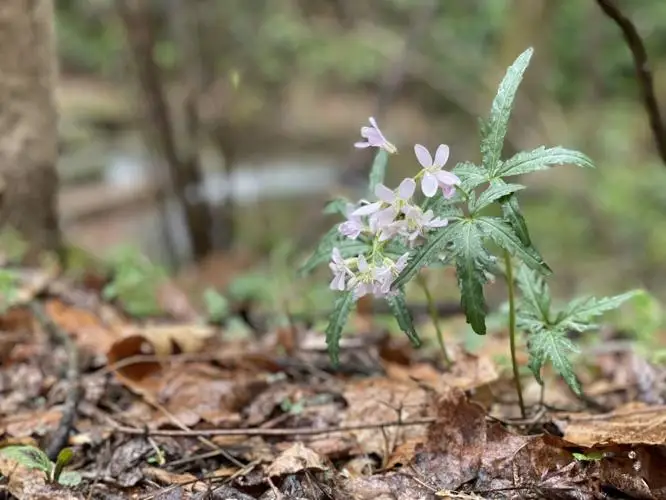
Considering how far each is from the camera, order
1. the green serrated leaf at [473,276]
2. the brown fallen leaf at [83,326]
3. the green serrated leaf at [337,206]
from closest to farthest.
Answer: the green serrated leaf at [473,276]
the green serrated leaf at [337,206]
the brown fallen leaf at [83,326]

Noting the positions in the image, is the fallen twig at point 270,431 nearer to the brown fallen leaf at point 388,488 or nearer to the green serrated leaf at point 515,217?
the brown fallen leaf at point 388,488

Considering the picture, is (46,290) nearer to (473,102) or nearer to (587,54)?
(473,102)

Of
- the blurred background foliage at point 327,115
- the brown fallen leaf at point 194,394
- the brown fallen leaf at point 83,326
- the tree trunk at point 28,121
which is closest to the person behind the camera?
the brown fallen leaf at point 194,394

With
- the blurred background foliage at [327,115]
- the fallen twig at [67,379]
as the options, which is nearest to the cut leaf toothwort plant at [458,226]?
the fallen twig at [67,379]

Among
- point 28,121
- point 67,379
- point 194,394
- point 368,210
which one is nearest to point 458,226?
point 368,210

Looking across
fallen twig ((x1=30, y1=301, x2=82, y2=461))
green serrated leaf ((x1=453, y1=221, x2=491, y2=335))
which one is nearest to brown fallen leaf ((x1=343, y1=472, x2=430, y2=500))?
green serrated leaf ((x1=453, y1=221, x2=491, y2=335))
